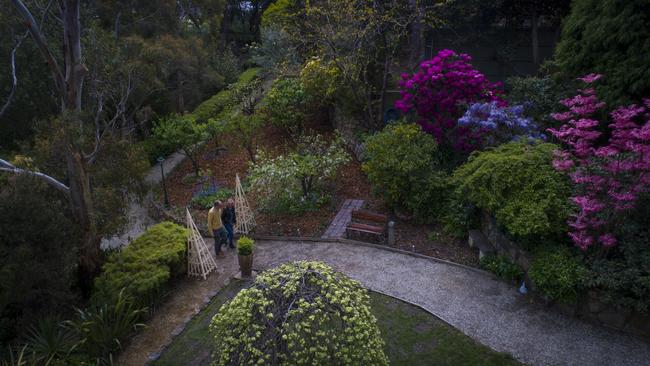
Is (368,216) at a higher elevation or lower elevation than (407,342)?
higher

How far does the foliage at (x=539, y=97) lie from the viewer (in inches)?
452

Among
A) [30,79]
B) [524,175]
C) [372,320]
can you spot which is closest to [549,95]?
[524,175]

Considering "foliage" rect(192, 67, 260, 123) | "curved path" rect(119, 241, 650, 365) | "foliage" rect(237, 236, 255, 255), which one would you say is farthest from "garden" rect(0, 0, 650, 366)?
"foliage" rect(192, 67, 260, 123)

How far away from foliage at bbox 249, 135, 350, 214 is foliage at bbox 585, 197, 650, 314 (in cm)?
631

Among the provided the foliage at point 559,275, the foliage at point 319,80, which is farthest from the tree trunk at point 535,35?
the foliage at point 559,275

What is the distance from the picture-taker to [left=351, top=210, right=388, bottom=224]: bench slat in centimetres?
1009

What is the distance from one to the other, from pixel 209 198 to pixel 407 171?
5.75m

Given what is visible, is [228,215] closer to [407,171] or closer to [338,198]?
[338,198]

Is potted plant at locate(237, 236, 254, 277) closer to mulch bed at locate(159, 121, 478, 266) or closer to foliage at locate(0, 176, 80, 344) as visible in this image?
mulch bed at locate(159, 121, 478, 266)

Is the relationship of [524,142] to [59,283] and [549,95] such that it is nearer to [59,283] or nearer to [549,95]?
[549,95]

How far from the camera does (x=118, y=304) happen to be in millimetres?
7387

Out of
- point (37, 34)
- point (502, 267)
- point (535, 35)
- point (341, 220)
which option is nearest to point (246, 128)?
point (341, 220)

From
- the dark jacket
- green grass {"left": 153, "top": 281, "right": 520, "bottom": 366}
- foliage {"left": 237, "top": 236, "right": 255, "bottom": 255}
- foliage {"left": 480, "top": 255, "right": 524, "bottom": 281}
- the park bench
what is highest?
the dark jacket

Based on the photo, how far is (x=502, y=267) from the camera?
8.34m
